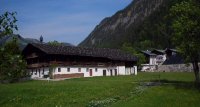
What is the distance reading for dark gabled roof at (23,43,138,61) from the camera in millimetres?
83137

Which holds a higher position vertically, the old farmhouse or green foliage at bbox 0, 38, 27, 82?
the old farmhouse

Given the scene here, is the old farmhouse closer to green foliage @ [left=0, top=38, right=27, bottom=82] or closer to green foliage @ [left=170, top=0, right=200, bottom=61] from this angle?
green foliage @ [left=170, top=0, right=200, bottom=61]

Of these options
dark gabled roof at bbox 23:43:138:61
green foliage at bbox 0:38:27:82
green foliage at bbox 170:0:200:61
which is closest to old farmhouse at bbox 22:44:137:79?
dark gabled roof at bbox 23:43:138:61

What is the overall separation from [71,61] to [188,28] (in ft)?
161

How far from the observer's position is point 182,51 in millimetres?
46344

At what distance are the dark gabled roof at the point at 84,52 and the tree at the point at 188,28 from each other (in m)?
41.1

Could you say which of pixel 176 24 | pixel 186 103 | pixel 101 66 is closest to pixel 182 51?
pixel 176 24

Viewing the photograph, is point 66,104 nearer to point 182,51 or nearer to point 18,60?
point 18,60

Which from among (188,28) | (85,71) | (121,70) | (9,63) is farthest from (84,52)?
(9,63)

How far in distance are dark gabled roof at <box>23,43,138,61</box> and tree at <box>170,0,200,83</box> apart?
135ft

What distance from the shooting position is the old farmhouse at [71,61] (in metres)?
81.9

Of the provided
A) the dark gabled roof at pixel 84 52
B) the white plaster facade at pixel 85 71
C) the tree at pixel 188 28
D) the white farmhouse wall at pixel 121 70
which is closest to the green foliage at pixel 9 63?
the tree at pixel 188 28

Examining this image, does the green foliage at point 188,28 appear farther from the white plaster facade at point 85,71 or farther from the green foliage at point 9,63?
the white plaster facade at point 85,71

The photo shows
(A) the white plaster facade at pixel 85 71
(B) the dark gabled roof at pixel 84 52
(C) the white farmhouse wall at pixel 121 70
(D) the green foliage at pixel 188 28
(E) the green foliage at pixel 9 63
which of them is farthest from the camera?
(C) the white farmhouse wall at pixel 121 70
